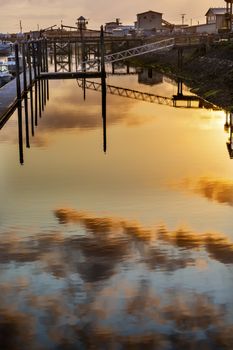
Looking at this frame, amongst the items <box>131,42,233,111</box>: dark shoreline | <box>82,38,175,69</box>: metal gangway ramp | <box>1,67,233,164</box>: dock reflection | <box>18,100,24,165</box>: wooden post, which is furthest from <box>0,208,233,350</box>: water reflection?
<box>82,38,175,69</box>: metal gangway ramp

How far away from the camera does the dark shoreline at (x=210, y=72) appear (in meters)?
33.2

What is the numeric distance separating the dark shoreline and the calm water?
11095mm

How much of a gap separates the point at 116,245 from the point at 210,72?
3329 cm

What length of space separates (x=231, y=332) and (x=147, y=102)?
31.4 m

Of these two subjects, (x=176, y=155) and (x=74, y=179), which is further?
(x=176, y=155)

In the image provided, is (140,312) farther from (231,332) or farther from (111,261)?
(111,261)

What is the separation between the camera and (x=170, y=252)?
1083cm

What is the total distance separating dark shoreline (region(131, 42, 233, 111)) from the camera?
33.2m

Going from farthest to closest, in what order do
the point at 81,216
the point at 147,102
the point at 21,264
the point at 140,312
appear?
1. the point at 147,102
2. the point at 81,216
3. the point at 21,264
4. the point at 140,312

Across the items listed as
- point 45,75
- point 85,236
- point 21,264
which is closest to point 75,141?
point 85,236

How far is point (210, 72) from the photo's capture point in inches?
1666

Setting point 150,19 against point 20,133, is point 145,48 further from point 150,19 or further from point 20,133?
point 20,133

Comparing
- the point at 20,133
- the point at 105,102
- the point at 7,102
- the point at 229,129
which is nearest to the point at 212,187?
the point at 229,129

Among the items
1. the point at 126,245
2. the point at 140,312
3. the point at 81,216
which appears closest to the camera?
the point at 140,312
